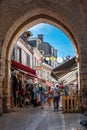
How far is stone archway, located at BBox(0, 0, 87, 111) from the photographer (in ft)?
53.1

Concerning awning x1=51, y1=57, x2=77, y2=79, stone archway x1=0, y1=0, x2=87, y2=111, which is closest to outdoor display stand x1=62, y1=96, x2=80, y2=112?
stone archway x1=0, y1=0, x2=87, y2=111

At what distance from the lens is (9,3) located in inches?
653

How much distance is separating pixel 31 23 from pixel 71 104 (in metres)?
4.90

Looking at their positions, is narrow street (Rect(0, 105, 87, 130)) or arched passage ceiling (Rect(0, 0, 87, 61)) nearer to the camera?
narrow street (Rect(0, 105, 87, 130))

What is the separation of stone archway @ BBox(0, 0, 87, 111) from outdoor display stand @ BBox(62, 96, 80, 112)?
2.57ft

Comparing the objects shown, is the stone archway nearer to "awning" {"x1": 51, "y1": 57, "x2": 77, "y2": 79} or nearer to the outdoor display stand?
the outdoor display stand

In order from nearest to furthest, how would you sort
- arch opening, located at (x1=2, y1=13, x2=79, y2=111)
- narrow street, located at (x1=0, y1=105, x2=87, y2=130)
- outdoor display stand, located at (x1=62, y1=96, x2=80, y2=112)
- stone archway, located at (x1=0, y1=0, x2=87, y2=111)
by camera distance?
narrow street, located at (x1=0, y1=105, x2=87, y2=130)
outdoor display stand, located at (x1=62, y1=96, x2=80, y2=112)
stone archway, located at (x1=0, y1=0, x2=87, y2=111)
arch opening, located at (x1=2, y1=13, x2=79, y2=111)

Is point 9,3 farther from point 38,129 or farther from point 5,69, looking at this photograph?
point 38,129

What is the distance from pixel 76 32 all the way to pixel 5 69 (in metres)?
3.74

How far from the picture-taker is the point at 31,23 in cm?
1859

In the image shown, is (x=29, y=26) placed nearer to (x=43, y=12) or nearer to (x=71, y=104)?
(x=43, y=12)

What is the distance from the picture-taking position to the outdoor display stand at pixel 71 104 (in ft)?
52.5

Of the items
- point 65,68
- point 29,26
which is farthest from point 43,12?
point 65,68

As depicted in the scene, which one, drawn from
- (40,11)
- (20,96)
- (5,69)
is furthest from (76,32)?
(20,96)
